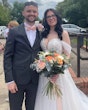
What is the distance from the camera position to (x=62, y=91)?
4.97 metres

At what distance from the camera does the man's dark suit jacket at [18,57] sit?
4316 mm

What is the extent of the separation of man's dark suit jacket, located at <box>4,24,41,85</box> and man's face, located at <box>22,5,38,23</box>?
0.57 feet

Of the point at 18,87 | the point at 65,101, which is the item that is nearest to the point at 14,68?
the point at 18,87

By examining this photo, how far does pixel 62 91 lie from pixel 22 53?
97cm

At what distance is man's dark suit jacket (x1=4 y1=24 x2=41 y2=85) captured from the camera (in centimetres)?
432

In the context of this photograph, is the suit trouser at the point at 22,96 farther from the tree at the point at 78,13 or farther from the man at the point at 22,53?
the tree at the point at 78,13

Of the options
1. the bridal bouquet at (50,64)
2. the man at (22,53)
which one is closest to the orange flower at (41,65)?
the bridal bouquet at (50,64)

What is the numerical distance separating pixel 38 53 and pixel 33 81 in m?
0.35

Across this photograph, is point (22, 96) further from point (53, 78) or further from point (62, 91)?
point (62, 91)

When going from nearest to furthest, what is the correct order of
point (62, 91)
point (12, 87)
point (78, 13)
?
point (12, 87) → point (62, 91) → point (78, 13)

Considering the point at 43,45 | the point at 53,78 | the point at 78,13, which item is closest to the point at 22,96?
the point at 53,78

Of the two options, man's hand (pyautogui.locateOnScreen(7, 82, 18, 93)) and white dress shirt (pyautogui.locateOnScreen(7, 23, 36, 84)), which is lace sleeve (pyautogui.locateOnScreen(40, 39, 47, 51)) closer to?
white dress shirt (pyautogui.locateOnScreen(7, 23, 36, 84))

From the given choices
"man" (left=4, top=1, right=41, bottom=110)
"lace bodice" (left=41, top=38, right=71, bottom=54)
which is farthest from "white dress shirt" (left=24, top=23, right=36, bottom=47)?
"lace bodice" (left=41, top=38, right=71, bottom=54)

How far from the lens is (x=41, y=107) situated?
4891 mm
